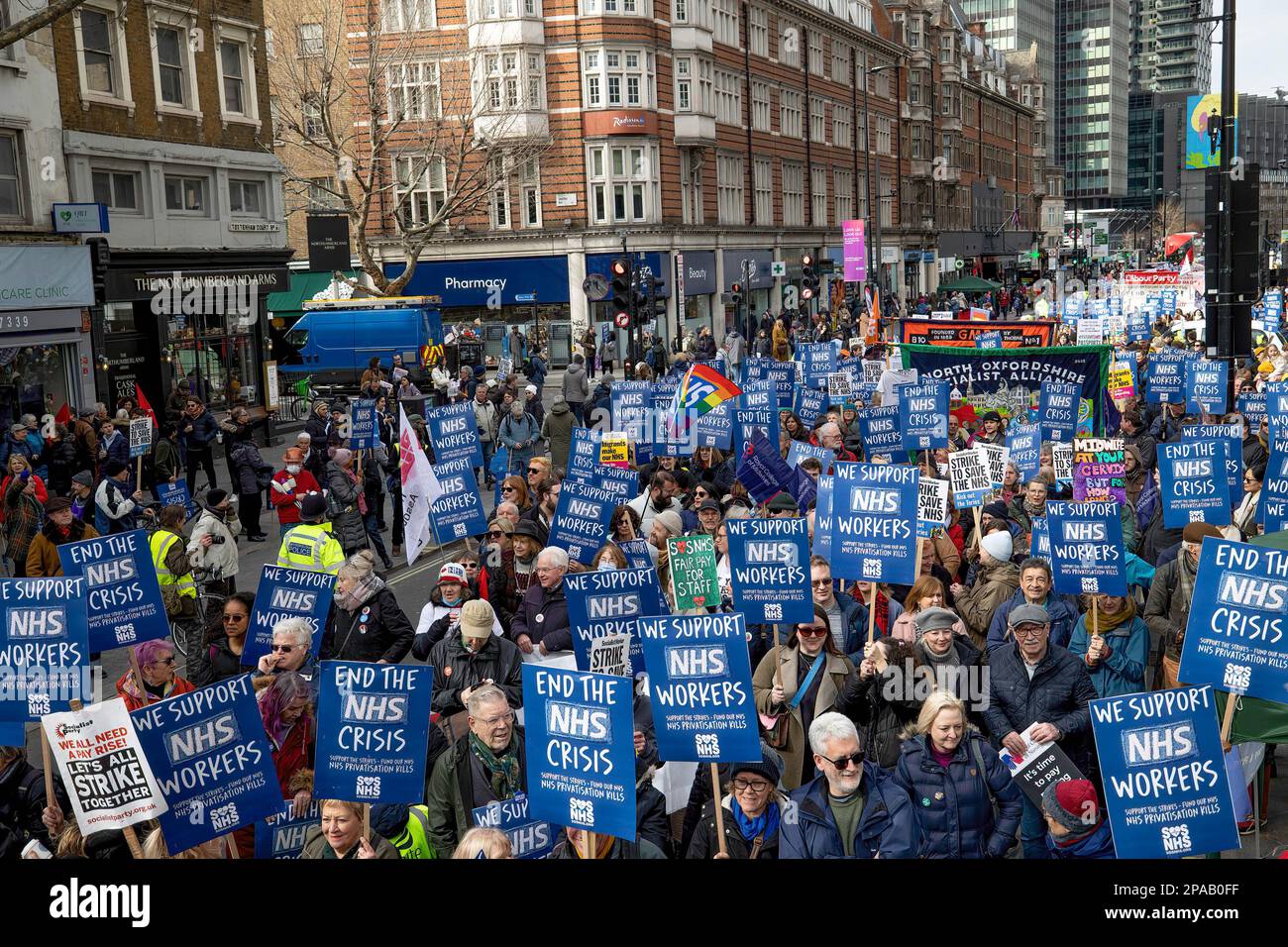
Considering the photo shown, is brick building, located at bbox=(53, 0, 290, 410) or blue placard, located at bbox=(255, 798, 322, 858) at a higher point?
brick building, located at bbox=(53, 0, 290, 410)

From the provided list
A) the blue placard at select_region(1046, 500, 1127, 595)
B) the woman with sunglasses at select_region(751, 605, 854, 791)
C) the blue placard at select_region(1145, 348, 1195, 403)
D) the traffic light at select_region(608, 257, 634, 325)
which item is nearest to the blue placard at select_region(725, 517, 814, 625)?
the woman with sunglasses at select_region(751, 605, 854, 791)

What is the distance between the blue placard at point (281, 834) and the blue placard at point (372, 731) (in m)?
0.40

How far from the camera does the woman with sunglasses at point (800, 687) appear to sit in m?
7.52

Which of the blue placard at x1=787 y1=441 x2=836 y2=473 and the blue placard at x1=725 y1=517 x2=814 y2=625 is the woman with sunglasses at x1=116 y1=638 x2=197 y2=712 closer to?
the blue placard at x1=725 y1=517 x2=814 y2=625

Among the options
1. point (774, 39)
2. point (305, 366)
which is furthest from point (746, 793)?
point (774, 39)

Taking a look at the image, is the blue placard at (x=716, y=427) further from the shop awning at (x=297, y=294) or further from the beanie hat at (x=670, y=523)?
the shop awning at (x=297, y=294)

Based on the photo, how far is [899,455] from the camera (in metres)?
16.2

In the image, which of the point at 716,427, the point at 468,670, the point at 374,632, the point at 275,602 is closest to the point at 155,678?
the point at 275,602

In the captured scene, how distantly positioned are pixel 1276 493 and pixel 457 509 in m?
6.89

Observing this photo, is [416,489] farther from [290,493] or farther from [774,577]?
[774,577]

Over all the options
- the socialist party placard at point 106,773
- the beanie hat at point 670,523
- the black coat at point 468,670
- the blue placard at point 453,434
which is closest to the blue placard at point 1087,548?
the beanie hat at point 670,523

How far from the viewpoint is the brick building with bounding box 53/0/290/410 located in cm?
2717

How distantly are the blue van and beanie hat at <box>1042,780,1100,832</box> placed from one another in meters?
33.8
